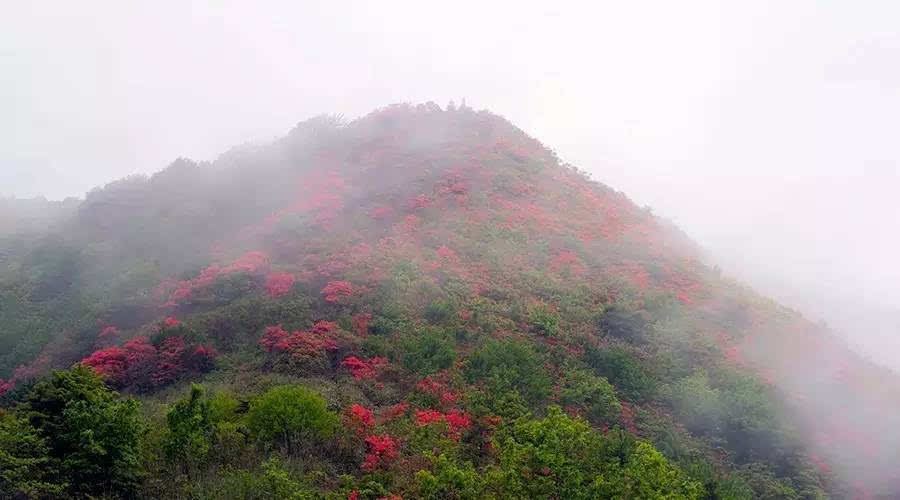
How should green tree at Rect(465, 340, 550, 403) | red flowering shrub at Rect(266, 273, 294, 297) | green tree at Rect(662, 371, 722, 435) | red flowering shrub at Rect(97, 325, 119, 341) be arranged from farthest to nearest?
red flowering shrub at Rect(97, 325, 119, 341) → red flowering shrub at Rect(266, 273, 294, 297) → green tree at Rect(662, 371, 722, 435) → green tree at Rect(465, 340, 550, 403)

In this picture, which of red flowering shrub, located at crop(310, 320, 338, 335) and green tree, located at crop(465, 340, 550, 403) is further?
red flowering shrub, located at crop(310, 320, 338, 335)

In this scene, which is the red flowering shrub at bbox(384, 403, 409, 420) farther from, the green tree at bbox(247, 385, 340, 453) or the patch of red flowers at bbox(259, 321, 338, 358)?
the patch of red flowers at bbox(259, 321, 338, 358)

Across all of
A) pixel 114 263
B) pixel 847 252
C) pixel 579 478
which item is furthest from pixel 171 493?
pixel 847 252

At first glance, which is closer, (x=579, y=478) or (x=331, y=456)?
(x=579, y=478)

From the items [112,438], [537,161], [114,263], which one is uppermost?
[537,161]

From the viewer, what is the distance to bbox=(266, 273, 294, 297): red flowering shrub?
31783 mm

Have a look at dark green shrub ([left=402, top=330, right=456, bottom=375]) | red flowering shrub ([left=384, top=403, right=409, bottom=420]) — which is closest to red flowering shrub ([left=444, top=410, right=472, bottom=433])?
red flowering shrub ([left=384, top=403, right=409, bottom=420])

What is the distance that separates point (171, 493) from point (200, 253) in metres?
28.6

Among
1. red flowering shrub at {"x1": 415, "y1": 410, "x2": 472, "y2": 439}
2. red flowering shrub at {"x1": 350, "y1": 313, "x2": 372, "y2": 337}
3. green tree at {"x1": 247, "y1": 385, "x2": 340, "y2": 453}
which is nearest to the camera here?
green tree at {"x1": 247, "y1": 385, "x2": 340, "y2": 453}

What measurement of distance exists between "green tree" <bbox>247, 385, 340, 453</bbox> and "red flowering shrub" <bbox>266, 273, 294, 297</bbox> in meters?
13.4

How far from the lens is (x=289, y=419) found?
18.2m

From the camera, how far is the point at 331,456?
18.3m

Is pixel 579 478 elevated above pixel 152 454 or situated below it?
above

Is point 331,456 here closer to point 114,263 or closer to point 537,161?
point 114,263
